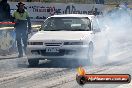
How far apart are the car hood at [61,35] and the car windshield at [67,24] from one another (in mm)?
307

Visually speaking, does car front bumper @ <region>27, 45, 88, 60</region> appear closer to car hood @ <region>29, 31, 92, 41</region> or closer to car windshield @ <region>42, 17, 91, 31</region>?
car hood @ <region>29, 31, 92, 41</region>

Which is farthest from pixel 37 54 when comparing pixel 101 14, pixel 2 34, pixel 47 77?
pixel 101 14

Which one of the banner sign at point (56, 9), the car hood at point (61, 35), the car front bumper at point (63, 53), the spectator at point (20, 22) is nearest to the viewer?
the car front bumper at point (63, 53)

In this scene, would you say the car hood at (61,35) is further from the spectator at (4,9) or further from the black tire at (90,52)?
the spectator at (4,9)

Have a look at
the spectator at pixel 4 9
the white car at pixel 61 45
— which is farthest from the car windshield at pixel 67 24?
the spectator at pixel 4 9

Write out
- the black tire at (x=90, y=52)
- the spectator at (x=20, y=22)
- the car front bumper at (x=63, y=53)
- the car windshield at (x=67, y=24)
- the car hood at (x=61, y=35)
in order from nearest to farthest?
the car front bumper at (x=63, y=53)
the car hood at (x=61, y=35)
the black tire at (x=90, y=52)
the car windshield at (x=67, y=24)
the spectator at (x=20, y=22)

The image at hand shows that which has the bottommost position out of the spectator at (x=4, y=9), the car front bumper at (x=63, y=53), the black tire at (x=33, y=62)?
the black tire at (x=33, y=62)

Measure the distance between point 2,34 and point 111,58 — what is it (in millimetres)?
4673

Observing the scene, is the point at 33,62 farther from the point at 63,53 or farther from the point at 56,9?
the point at 56,9

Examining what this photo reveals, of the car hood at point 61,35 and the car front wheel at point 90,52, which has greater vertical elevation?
the car hood at point 61,35

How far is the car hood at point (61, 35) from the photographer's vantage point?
12305 mm

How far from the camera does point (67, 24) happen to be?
Answer: 1335 centimetres

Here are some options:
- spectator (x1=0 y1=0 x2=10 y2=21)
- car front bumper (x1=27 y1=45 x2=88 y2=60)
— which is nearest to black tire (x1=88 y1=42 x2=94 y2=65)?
car front bumper (x1=27 y1=45 x2=88 y2=60)

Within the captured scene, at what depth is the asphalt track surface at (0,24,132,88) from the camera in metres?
8.54
